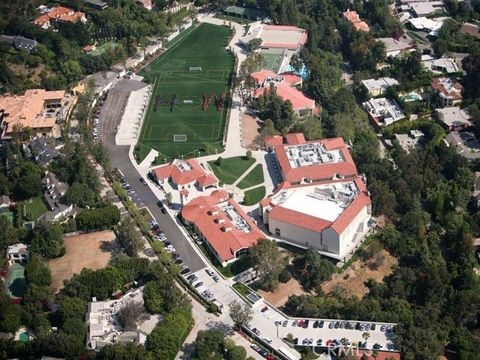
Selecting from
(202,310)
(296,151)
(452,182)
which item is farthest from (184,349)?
(452,182)

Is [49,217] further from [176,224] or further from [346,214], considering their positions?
[346,214]

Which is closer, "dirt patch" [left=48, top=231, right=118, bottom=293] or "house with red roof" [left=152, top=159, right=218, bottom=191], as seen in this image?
"dirt patch" [left=48, top=231, right=118, bottom=293]

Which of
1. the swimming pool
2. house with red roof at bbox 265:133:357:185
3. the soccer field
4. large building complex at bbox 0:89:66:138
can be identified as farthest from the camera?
the swimming pool

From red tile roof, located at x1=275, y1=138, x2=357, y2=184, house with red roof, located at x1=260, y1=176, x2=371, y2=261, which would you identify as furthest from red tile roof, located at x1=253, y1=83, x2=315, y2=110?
house with red roof, located at x1=260, y1=176, x2=371, y2=261

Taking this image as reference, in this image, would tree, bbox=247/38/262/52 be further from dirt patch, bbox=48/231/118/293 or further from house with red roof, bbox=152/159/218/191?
dirt patch, bbox=48/231/118/293

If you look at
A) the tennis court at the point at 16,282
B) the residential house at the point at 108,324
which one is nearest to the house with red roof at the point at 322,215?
the residential house at the point at 108,324

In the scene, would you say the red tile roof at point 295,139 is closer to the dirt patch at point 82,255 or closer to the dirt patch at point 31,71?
the dirt patch at point 82,255
